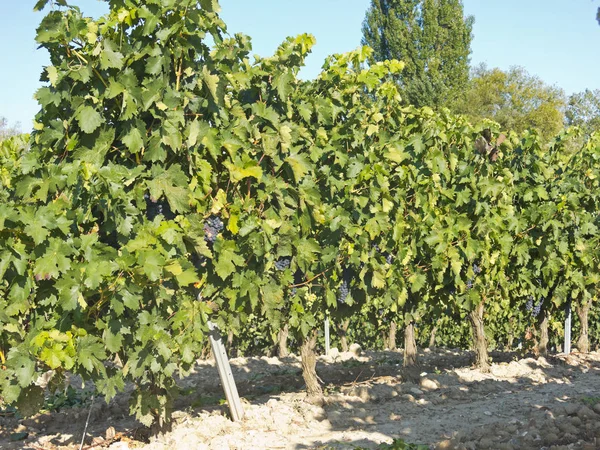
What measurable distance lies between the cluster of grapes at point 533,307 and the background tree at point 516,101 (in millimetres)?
32738

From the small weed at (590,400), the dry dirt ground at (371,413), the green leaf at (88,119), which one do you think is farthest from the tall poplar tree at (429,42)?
the green leaf at (88,119)

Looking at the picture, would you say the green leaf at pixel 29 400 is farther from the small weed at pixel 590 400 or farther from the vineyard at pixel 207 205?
the small weed at pixel 590 400

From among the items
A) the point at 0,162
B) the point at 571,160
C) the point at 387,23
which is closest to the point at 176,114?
the point at 0,162

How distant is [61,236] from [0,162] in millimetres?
4196

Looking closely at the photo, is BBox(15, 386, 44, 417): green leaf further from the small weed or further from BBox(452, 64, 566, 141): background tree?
BBox(452, 64, 566, 141): background tree

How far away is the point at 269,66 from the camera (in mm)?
5965

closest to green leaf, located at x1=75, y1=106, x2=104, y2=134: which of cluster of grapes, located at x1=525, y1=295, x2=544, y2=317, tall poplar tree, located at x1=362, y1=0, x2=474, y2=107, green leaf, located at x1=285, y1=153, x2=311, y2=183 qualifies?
green leaf, located at x1=285, y1=153, x2=311, y2=183

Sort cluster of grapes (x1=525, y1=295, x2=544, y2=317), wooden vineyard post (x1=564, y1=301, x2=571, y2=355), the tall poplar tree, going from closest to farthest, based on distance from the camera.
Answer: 1. cluster of grapes (x1=525, y1=295, x2=544, y2=317)
2. wooden vineyard post (x1=564, y1=301, x2=571, y2=355)
3. the tall poplar tree

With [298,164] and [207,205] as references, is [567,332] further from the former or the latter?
[207,205]

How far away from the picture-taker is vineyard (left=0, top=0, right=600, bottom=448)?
183 inches

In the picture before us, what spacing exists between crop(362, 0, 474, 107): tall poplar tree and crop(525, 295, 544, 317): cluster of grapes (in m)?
26.9

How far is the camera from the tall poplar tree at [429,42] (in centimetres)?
3684

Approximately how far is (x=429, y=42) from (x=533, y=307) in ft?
98.7

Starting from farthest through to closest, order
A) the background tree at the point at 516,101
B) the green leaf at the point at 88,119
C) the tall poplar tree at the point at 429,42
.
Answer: the background tree at the point at 516,101, the tall poplar tree at the point at 429,42, the green leaf at the point at 88,119
